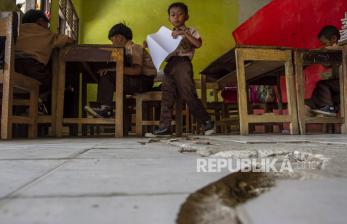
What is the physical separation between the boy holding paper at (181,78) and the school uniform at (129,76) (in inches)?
12.8

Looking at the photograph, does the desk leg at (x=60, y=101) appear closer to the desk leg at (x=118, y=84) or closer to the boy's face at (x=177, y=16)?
the desk leg at (x=118, y=84)

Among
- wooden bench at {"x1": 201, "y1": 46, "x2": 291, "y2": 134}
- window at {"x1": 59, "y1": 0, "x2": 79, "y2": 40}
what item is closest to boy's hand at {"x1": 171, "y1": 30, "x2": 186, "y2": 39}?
wooden bench at {"x1": 201, "y1": 46, "x2": 291, "y2": 134}

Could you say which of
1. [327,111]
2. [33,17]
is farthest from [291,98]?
[33,17]

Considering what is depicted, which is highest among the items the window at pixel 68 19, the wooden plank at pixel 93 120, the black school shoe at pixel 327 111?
the window at pixel 68 19

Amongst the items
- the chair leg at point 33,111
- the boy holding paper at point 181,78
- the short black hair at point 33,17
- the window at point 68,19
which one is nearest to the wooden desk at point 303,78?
the boy holding paper at point 181,78

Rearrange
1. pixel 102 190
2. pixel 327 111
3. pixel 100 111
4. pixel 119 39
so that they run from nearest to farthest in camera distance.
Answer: pixel 102 190, pixel 100 111, pixel 327 111, pixel 119 39

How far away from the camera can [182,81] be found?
259 centimetres

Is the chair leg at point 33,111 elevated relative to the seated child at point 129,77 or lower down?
lower down

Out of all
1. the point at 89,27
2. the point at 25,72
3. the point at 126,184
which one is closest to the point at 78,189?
the point at 126,184

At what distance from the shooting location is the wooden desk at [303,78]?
2.62m

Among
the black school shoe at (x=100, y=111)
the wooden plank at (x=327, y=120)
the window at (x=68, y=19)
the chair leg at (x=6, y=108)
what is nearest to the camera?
the chair leg at (x=6, y=108)

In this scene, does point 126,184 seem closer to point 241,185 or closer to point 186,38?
point 241,185

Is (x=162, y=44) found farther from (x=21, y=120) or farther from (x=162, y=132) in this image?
(x=21, y=120)

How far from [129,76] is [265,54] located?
1084mm
